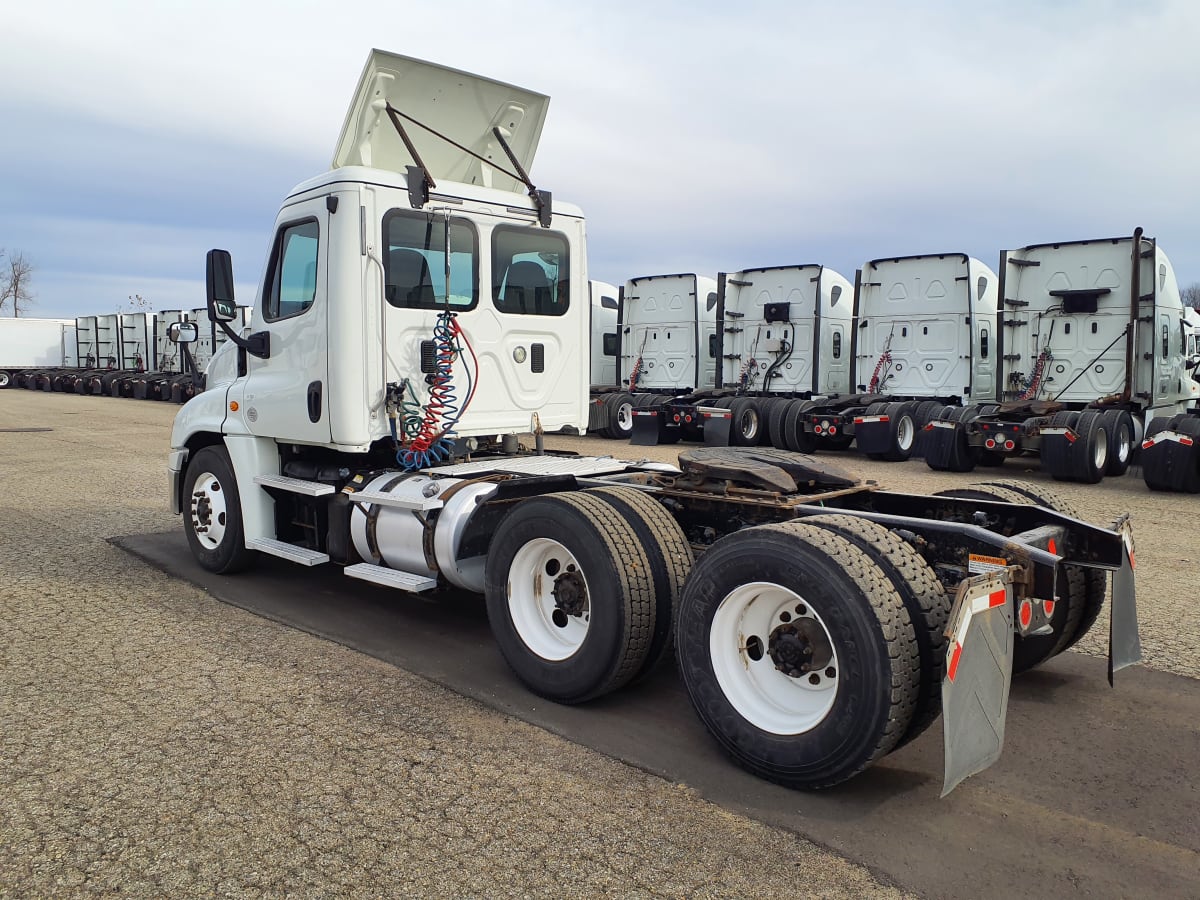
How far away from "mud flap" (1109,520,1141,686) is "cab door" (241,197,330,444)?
14.7 feet

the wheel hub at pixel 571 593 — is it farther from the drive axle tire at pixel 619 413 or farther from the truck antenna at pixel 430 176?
the drive axle tire at pixel 619 413

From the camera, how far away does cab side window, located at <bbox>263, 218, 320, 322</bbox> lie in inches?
238

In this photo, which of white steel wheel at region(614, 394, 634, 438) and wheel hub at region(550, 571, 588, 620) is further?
white steel wheel at region(614, 394, 634, 438)

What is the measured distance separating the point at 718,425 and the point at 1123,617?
1346cm

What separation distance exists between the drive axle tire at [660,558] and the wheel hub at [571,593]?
38cm

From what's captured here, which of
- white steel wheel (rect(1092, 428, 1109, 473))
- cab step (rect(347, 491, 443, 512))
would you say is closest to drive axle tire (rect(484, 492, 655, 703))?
cab step (rect(347, 491, 443, 512))

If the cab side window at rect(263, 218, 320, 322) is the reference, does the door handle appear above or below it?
below

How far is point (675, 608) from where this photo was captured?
14.1ft

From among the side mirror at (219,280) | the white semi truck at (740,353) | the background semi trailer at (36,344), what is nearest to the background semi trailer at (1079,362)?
the white semi truck at (740,353)

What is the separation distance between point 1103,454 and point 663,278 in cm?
991

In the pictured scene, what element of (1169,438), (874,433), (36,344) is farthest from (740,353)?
(36,344)

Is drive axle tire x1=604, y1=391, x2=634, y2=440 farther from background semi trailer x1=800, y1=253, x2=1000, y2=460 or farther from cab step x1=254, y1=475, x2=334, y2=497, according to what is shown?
cab step x1=254, y1=475, x2=334, y2=497

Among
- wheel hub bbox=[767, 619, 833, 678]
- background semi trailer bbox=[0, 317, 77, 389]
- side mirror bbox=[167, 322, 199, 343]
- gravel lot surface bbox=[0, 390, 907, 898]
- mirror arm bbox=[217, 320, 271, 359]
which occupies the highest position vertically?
background semi trailer bbox=[0, 317, 77, 389]

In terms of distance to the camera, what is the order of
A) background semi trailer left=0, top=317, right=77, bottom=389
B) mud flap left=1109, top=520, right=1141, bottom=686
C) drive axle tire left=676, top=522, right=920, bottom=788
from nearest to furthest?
drive axle tire left=676, top=522, right=920, bottom=788 < mud flap left=1109, top=520, right=1141, bottom=686 < background semi trailer left=0, top=317, right=77, bottom=389
